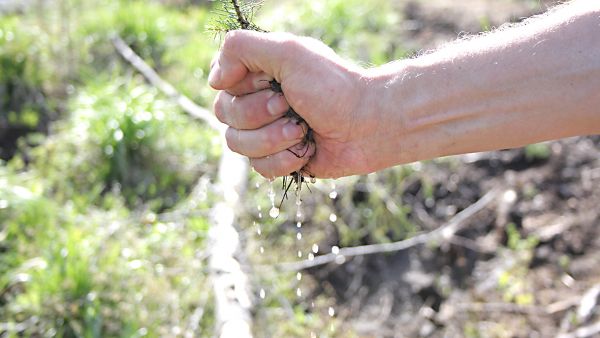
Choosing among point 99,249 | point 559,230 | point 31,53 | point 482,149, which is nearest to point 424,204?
point 559,230

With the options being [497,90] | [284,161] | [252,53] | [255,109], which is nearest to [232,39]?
[252,53]

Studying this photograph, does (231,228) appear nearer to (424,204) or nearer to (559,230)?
(424,204)

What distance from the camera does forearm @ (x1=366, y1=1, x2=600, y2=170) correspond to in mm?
1780

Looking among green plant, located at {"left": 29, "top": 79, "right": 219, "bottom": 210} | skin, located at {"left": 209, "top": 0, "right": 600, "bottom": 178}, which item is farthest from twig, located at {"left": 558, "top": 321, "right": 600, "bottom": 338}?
green plant, located at {"left": 29, "top": 79, "right": 219, "bottom": 210}

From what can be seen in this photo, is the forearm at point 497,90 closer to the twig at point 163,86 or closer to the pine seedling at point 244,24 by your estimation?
the pine seedling at point 244,24

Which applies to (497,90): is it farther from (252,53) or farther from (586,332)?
(586,332)

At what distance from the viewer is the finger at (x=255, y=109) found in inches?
78.0

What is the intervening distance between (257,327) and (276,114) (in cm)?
136

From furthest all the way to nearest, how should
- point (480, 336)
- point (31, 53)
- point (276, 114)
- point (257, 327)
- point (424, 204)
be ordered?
point (31, 53) < point (424, 204) < point (480, 336) < point (257, 327) < point (276, 114)

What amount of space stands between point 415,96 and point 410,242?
1888 mm

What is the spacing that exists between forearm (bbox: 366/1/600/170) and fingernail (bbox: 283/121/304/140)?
0.21 m

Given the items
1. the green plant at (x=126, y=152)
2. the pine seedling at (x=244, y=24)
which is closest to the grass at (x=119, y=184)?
the green plant at (x=126, y=152)

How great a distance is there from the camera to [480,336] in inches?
130

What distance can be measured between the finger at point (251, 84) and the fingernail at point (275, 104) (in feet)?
0.18
